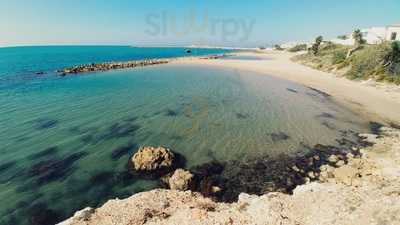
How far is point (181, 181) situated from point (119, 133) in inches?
339

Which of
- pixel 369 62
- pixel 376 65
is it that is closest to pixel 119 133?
pixel 376 65

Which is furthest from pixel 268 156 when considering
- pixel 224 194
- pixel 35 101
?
pixel 35 101

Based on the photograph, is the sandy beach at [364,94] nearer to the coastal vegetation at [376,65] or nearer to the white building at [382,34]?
the coastal vegetation at [376,65]

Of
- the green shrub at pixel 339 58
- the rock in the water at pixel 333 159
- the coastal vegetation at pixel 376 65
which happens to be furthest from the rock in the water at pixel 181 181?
the green shrub at pixel 339 58

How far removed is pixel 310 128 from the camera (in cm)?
1933

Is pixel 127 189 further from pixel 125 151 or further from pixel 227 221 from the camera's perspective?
pixel 227 221

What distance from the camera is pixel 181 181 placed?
11.5m

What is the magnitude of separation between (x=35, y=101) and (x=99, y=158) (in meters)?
19.7

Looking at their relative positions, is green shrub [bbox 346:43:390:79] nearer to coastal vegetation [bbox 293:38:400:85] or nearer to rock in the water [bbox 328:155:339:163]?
coastal vegetation [bbox 293:38:400:85]

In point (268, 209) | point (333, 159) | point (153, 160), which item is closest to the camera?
point (268, 209)

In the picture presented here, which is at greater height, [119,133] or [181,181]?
[119,133]

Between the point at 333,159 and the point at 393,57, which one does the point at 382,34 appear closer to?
the point at 393,57

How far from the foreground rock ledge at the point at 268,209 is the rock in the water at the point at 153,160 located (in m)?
2.88

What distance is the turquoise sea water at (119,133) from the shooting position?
37.5 feet
